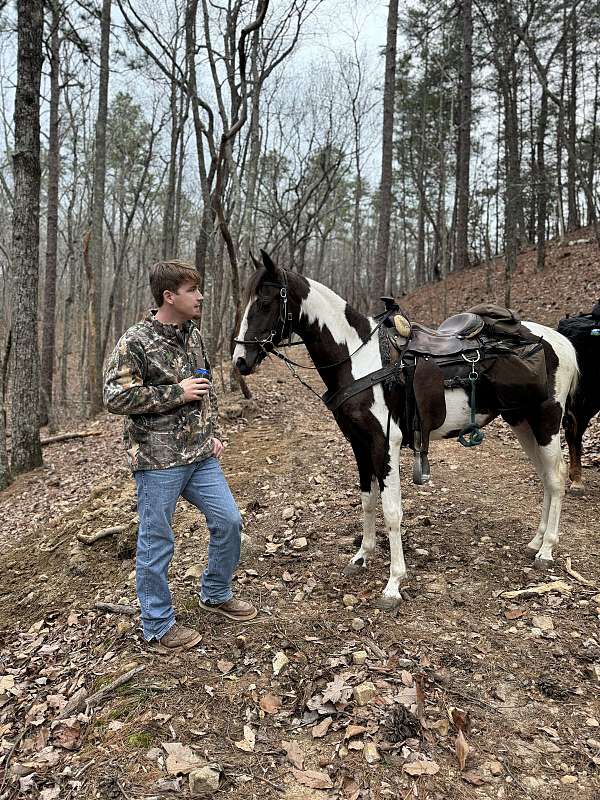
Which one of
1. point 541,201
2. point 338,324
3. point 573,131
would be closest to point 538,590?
point 338,324

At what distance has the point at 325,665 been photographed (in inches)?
127

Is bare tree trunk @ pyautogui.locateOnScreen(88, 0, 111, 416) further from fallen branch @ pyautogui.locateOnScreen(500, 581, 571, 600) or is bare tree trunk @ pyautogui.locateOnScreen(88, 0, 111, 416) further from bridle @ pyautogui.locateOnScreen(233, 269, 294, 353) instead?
fallen branch @ pyautogui.locateOnScreen(500, 581, 571, 600)

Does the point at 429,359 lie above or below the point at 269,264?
below

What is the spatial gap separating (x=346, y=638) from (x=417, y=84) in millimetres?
27995

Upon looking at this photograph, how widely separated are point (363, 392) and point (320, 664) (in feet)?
6.39

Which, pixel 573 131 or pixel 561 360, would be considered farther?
pixel 573 131

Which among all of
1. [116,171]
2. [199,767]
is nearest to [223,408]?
[199,767]

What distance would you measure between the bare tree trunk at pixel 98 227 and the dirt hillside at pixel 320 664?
739cm

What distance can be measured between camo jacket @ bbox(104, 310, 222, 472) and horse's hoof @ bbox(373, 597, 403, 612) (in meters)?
1.84

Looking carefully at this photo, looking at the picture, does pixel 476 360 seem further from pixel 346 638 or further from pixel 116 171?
pixel 116 171

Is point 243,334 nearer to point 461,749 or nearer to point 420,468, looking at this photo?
point 420,468

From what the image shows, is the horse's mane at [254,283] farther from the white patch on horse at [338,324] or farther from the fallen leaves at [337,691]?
the fallen leaves at [337,691]

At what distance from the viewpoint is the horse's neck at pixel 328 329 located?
153 inches

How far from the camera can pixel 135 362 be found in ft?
9.67
